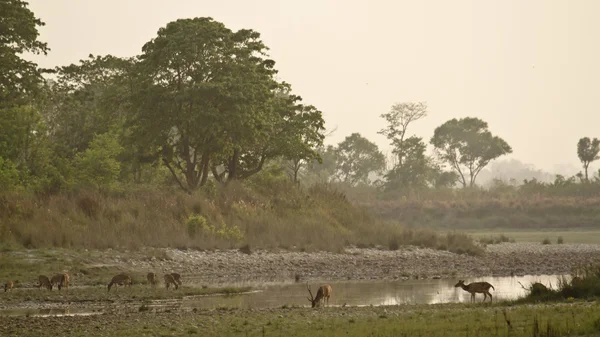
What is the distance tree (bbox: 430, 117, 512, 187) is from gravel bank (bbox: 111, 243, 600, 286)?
76.6 m

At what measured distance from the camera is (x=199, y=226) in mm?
41625

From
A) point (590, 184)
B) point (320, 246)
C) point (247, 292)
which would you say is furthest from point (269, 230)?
point (590, 184)

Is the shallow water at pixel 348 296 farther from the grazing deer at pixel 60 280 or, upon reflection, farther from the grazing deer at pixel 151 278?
the grazing deer at pixel 60 280

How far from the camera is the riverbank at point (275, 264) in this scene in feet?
101

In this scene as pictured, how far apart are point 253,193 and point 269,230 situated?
6253 millimetres

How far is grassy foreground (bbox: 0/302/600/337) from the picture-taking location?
16.4 m

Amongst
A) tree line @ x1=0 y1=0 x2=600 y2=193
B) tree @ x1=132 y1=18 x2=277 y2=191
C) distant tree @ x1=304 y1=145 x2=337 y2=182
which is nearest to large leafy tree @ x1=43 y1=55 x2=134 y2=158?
tree line @ x1=0 y1=0 x2=600 y2=193

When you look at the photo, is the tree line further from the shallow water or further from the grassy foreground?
the grassy foreground

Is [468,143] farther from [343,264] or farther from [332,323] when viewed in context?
[332,323]

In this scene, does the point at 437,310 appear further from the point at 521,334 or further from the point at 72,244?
the point at 72,244

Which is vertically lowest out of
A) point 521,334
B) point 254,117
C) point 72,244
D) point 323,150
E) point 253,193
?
point 521,334

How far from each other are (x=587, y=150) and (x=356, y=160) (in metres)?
32.7

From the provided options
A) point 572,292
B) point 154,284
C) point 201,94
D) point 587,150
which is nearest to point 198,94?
point 201,94

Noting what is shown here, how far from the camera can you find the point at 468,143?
406 ft
